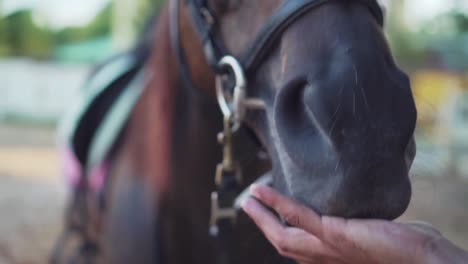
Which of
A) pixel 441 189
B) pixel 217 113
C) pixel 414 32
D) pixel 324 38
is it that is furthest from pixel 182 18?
pixel 414 32

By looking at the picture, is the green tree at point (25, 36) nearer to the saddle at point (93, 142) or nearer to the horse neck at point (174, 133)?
the saddle at point (93, 142)

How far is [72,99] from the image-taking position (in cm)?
936

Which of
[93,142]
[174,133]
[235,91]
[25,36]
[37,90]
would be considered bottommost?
[37,90]

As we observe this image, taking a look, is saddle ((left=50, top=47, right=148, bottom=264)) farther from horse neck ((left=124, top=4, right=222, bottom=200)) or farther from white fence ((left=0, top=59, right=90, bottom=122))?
white fence ((left=0, top=59, right=90, bottom=122))

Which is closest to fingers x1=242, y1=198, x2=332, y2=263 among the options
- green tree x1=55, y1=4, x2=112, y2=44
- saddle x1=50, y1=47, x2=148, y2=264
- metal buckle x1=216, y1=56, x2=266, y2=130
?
metal buckle x1=216, y1=56, x2=266, y2=130

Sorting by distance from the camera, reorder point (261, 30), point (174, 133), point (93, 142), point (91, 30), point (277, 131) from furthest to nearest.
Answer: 1. point (91, 30)
2. point (93, 142)
3. point (174, 133)
4. point (261, 30)
5. point (277, 131)

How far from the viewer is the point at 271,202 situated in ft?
3.21

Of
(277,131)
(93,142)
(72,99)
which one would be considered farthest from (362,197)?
(72,99)

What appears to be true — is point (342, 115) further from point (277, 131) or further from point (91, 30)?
point (91, 30)

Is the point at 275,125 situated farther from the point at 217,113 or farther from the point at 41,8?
the point at 41,8

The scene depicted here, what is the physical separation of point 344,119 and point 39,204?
4238 millimetres

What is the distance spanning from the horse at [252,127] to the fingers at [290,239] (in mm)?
52

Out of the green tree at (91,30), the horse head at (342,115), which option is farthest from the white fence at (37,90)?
the horse head at (342,115)

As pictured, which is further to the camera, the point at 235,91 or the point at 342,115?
the point at 235,91
